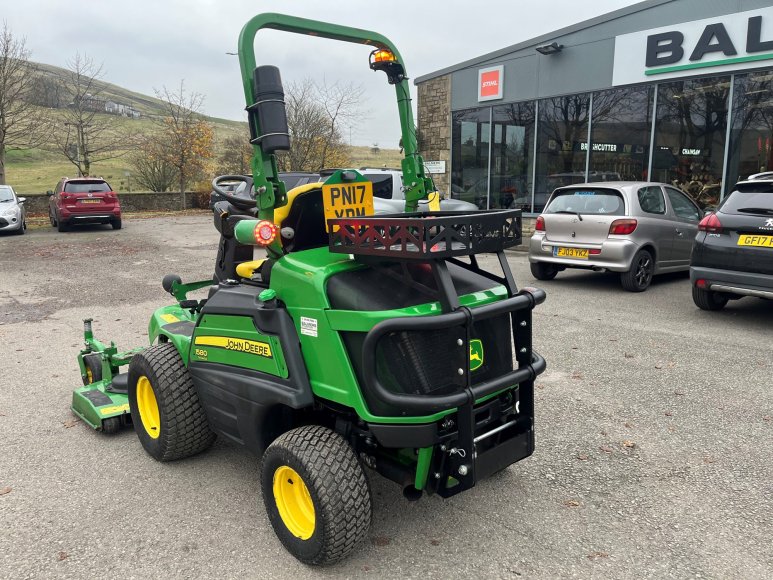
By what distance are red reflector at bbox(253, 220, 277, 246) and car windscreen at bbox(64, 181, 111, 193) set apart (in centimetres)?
1707

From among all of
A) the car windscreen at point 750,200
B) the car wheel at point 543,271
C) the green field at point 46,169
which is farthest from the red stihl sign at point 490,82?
the green field at point 46,169

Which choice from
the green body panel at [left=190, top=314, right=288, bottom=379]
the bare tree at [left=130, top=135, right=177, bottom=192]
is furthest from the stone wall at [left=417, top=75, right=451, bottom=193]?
the bare tree at [left=130, top=135, right=177, bottom=192]

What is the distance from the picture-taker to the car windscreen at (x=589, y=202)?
8.33 metres

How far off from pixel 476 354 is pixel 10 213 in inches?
687

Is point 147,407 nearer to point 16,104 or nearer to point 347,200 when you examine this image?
point 347,200

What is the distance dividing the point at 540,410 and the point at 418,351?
2084 mm

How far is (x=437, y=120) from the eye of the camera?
16.8 meters

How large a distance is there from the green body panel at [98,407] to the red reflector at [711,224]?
5.98 m

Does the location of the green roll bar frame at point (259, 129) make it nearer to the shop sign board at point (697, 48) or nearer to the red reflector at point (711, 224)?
the red reflector at point (711, 224)

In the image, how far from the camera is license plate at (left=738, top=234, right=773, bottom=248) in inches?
235

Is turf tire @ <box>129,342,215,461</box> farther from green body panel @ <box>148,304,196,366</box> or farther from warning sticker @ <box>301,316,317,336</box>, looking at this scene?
warning sticker @ <box>301,316,317,336</box>

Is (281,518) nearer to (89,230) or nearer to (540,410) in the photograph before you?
(540,410)

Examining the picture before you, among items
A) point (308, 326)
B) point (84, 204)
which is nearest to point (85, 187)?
point (84, 204)

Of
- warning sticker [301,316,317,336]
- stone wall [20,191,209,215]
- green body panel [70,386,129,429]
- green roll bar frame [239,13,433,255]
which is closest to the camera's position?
warning sticker [301,316,317,336]
